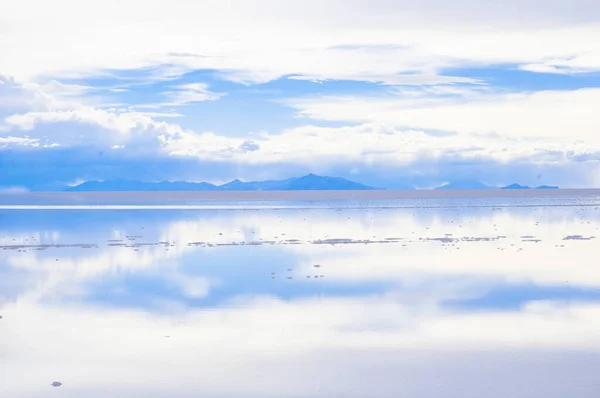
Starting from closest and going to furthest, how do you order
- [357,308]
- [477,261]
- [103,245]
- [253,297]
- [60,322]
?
[60,322], [357,308], [253,297], [477,261], [103,245]

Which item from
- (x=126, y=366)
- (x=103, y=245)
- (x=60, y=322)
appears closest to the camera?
(x=126, y=366)

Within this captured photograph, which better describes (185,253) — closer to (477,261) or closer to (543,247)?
(477,261)

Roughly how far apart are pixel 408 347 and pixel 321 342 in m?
1.01

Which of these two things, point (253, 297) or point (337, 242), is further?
point (337, 242)

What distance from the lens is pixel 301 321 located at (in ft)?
36.5

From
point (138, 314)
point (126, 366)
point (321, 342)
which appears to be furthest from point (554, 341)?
point (138, 314)

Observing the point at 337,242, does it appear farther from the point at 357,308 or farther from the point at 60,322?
the point at 60,322

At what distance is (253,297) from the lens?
524 inches

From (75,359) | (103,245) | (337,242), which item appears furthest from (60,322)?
(337,242)

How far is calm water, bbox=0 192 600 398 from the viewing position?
7.99 meters

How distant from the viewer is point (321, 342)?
9734 millimetres

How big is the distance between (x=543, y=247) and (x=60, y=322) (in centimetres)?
1432

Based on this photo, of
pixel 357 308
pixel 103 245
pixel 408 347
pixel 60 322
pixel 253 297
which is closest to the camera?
pixel 408 347

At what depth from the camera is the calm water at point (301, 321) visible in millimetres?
7988
